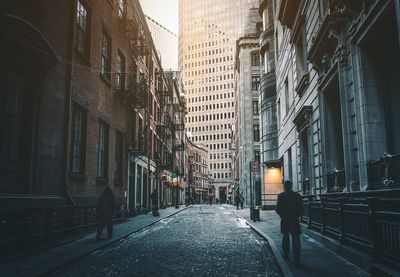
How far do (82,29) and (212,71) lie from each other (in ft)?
481

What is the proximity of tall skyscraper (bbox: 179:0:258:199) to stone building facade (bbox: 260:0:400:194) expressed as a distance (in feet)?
390

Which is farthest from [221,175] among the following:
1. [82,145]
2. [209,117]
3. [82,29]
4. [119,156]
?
[82,29]

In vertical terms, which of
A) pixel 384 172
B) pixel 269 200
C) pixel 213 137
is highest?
pixel 213 137

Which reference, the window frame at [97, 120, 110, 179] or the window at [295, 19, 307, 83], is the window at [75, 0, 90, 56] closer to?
the window frame at [97, 120, 110, 179]

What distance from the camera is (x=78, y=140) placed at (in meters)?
17.0

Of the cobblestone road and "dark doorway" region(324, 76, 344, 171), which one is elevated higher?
"dark doorway" region(324, 76, 344, 171)

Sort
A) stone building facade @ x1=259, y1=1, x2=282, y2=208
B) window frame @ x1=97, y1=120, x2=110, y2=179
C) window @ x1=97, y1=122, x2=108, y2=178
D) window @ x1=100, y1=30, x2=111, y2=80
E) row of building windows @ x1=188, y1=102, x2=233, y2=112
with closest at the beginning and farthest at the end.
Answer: window frame @ x1=97, y1=120, x2=110, y2=179, window @ x1=97, y1=122, x2=108, y2=178, window @ x1=100, y1=30, x2=111, y2=80, stone building facade @ x1=259, y1=1, x2=282, y2=208, row of building windows @ x1=188, y1=102, x2=233, y2=112

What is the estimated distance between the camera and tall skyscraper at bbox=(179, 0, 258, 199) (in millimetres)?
151750

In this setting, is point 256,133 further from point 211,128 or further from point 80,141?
point 211,128

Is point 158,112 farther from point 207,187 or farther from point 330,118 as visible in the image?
point 207,187

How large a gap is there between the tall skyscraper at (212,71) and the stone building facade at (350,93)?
390 feet

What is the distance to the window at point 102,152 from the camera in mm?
19891

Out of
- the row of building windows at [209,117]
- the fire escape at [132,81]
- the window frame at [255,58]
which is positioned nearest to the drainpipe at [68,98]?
the fire escape at [132,81]

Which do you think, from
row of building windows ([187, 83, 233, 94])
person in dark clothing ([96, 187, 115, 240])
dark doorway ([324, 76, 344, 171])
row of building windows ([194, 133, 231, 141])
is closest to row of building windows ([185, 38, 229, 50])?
row of building windows ([187, 83, 233, 94])
